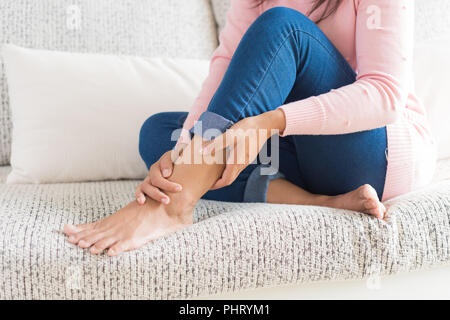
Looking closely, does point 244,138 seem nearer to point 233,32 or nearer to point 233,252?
point 233,252

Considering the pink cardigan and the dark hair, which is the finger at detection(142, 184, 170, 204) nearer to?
the pink cardigan

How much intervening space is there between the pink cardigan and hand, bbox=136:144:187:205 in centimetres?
13

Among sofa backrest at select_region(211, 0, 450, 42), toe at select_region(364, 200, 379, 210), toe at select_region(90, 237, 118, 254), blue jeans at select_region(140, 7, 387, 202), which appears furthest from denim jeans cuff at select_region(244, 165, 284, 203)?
sofa backrest at select_region(211, 0, 450, 42)

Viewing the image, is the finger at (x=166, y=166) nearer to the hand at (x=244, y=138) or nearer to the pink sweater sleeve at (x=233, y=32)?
Answer: the hand at (x=244, y=138)

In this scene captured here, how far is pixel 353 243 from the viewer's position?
0.74 m

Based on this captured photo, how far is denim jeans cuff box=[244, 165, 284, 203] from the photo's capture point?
925mm

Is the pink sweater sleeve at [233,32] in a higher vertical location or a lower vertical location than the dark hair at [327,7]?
lower

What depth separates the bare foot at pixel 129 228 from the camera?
0.70 meters

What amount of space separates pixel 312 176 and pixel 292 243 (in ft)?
0.72

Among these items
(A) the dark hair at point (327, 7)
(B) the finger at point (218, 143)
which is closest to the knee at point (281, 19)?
(A) the dark hair at point (327, 7)

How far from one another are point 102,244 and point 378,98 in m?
0.49

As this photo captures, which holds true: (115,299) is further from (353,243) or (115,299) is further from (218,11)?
(218,11)

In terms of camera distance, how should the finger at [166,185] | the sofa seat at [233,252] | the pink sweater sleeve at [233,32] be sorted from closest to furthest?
the sofa seat at [233,252]
the finger at [166,185]
the pink sweater sleeve at [233,32]

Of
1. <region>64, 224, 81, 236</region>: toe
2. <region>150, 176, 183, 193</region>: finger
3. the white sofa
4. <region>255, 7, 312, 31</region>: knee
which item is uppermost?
<region>255, 7, 312, 31</region>: knee
